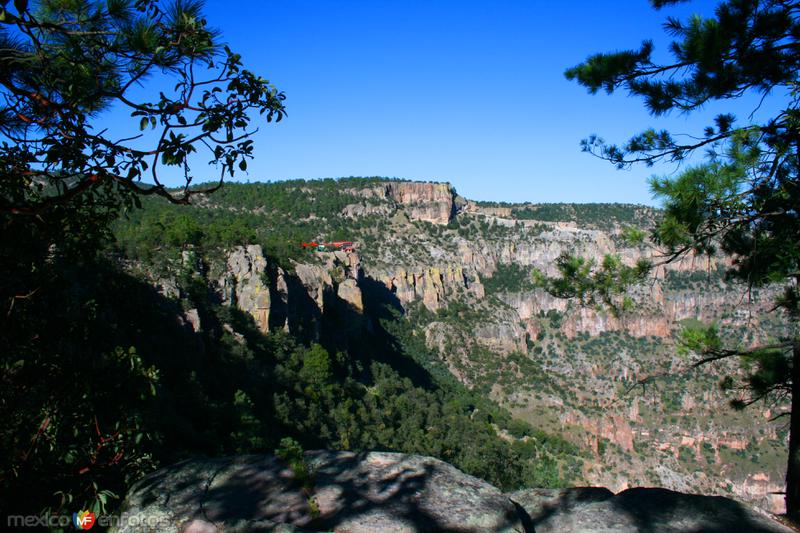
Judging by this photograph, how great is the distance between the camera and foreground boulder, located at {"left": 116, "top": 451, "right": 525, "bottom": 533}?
2924 millimetres

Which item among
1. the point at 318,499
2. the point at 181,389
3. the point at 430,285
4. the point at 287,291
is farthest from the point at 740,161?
the point at 430,285

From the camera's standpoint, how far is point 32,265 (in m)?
3.01

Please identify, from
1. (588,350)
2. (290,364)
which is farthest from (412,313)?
(290,364)

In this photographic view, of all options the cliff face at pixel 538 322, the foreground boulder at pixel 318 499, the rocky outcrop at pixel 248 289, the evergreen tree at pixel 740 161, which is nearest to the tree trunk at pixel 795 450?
the evergreen tree at pixel 740 161

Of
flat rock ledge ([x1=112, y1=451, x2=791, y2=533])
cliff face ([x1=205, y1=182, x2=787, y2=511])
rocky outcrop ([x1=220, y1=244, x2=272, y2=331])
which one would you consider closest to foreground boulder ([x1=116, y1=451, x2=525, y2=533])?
flat rock ledge ([x1=112, y1=451, x2=791, y2=533])

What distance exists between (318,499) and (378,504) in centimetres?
40

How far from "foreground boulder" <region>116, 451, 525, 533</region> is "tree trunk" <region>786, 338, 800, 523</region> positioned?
3.13 meters

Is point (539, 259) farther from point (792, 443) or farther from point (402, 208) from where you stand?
point (792, 443)

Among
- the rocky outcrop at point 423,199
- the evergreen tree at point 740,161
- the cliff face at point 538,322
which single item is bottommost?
the cliff face at point 538,322

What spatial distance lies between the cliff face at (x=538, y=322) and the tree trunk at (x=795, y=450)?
17.0 meters

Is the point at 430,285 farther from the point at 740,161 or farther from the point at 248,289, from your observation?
the point at 740,161

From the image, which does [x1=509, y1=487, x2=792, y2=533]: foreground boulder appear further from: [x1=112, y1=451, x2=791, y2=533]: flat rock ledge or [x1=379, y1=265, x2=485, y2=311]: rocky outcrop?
[x1=379, y1=265, x2=485, y2=311]: rocky outcrop

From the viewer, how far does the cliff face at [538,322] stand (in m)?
39.4

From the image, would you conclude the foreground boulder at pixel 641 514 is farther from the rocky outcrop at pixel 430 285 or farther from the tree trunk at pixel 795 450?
the rocky outcrop at pixel 430 285
